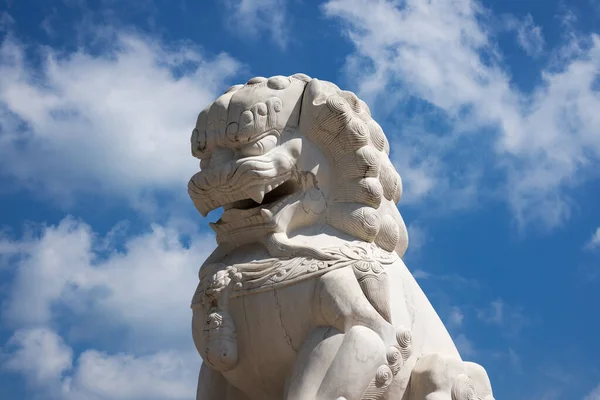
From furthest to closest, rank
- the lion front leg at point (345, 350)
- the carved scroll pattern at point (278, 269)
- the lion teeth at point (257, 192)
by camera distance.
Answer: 1. the lion teeth at point (257, 192)
2. the carved scroll pattern at point (278, 269)
3. the lion front leg at point (345, 350)

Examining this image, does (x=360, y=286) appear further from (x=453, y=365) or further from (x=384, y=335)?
(x=453, y=365)

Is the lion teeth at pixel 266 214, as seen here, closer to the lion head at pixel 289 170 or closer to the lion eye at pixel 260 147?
the lion head at pixel 289 170

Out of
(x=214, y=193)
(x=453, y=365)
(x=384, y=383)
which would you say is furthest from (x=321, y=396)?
(x=214, y=193)

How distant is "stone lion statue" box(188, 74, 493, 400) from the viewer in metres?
6.57

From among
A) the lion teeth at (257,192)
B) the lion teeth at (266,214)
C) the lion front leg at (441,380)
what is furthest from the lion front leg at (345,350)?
the lion teeth at (257,192)

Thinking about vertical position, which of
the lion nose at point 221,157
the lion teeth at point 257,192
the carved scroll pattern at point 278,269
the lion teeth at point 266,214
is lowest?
the carved scroll pattern at point 278,269

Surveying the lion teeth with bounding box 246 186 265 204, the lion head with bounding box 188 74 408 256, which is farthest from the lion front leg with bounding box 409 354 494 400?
the lion teeth with bounding box 246 186 265 204

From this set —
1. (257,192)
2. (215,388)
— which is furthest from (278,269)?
(215,388)

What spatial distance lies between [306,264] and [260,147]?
3.08ft

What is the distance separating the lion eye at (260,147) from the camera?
700 cm

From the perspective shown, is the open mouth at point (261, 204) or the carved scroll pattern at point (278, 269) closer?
the carved scroll pattern at point (278, 269)

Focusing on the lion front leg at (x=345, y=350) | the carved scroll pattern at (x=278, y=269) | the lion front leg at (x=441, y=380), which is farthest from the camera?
the lion front leg at (x=441, y=380)

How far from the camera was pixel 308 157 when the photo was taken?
280 inches

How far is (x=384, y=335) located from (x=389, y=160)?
4.94ft
